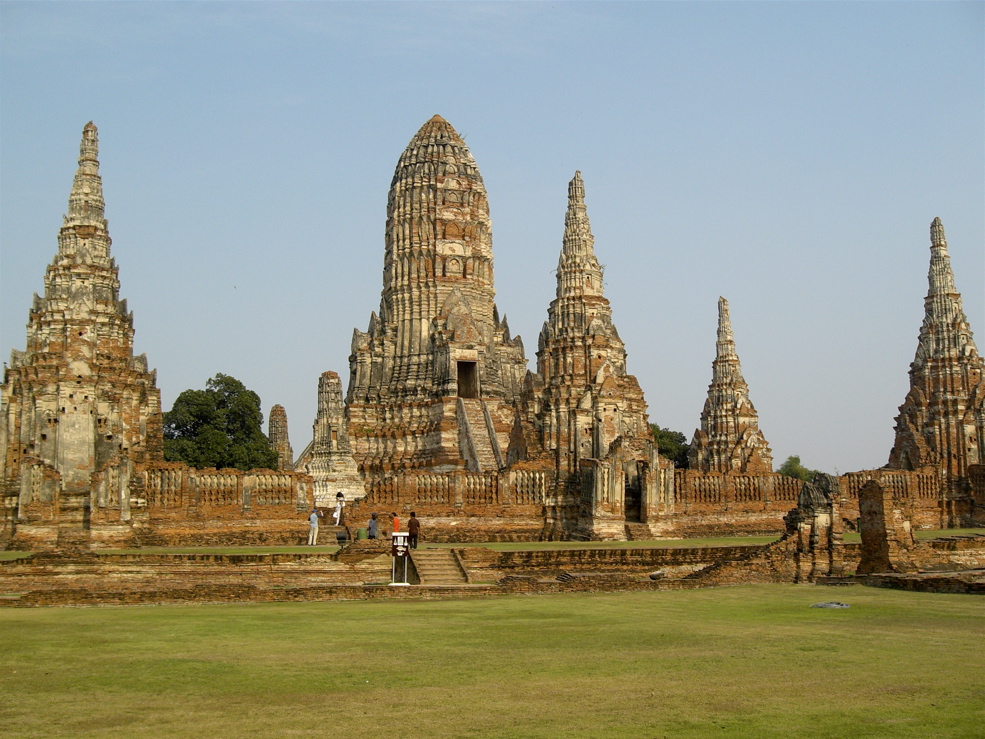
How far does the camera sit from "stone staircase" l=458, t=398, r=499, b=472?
140 feet

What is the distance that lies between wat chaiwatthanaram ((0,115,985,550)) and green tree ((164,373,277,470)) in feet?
30.8

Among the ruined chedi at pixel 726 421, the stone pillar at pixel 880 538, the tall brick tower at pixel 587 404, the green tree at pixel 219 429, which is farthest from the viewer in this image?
the ruined chedi at pixel 726 421

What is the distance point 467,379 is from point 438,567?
26101 mm

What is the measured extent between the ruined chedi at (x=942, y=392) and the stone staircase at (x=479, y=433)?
51.7 feet

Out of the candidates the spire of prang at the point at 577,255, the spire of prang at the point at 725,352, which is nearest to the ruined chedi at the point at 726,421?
the spire of prang at the point at 725,352

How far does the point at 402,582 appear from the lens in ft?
67.2

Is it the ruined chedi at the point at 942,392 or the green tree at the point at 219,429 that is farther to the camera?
Answer: the green tree at the point at 219,429

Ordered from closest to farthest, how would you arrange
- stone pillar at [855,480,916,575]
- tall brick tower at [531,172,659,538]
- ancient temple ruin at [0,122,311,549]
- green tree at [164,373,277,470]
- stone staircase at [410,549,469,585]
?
stone pillar at [855,480,916,575]
stone staircase at [410,549,469,585]
ancient temple ruin at [0,122,311,549]
tall brick tower at [531,172,659,538]
green tree at [164,373,277,470]

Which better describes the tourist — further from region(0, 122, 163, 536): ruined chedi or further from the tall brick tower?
the tall brick tower

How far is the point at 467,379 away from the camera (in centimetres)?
4772

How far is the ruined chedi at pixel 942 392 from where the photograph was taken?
43844 mm

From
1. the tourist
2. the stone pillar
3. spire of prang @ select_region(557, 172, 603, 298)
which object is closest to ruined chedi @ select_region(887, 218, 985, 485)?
spire of prang @ select_region(557, 172, 603, 298)

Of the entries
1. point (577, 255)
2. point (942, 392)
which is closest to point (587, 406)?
point (577, 255)

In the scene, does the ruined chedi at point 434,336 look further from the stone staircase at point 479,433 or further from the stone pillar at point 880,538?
the stone pillar at point 880,538
